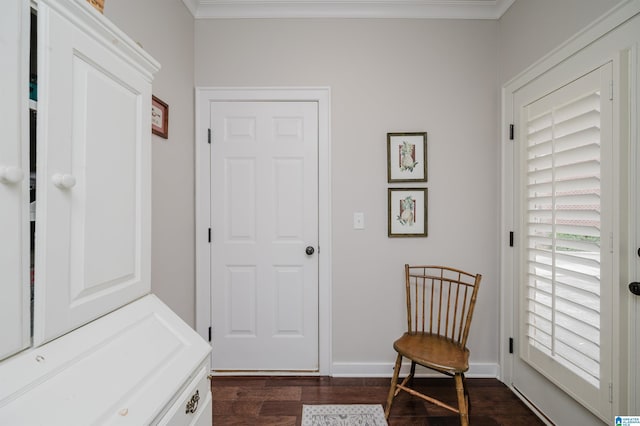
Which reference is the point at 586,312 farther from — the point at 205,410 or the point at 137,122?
the point at 137,122

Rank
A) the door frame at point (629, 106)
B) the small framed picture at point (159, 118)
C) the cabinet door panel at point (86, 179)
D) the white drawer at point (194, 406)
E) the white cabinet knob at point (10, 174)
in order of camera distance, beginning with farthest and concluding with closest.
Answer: the small framed picture at point (159, 118) → the door frame at point (629, 106) → the white drawer at point (194, 406) → the cabinet door panel at point (86, 179) → the white cabinet knob at point (10, 174)

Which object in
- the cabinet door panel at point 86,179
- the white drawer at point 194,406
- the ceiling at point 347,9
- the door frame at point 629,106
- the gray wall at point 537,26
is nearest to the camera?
the cabinet door panel at point 86,179

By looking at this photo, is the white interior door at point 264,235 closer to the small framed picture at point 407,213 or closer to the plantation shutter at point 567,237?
the small framed picture at point 407,213

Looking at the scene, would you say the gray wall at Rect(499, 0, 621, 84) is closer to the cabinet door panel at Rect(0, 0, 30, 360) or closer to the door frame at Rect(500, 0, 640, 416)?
the door frame at Rect(500, 0, 640, 416)

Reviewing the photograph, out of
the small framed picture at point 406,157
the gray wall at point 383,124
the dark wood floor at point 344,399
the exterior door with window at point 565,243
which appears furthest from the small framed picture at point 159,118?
the exterior door with window at point 565,243

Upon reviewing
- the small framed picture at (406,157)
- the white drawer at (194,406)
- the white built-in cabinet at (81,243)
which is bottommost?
the white drawer at (194,406)

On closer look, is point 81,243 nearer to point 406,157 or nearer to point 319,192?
point 319,192

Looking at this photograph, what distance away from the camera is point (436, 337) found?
184 centimetres

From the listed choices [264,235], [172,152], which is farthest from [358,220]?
[172,152]

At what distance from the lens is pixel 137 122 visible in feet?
3.18

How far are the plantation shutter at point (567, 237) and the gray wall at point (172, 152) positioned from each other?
227 cm

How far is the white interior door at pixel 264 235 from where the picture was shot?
83.4 inches

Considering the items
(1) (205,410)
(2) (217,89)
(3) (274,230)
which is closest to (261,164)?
(3) (274,230)

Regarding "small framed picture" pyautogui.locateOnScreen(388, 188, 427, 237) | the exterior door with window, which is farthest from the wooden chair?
the exterior door with window
